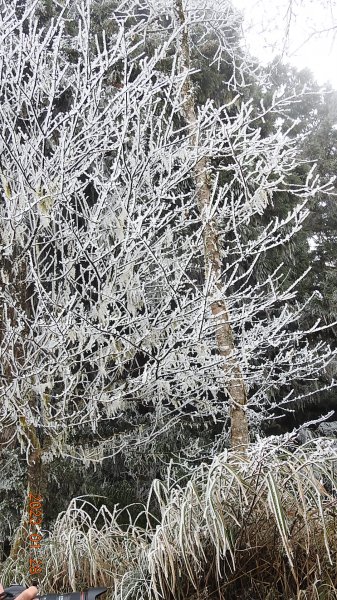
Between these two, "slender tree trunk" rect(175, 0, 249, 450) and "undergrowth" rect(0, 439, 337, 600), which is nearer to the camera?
"undergrowth" rect(0, 439, 337, 600)

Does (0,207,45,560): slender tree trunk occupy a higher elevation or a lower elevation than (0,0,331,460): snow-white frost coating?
lower

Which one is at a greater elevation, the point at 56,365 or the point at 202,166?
the point at 202,166

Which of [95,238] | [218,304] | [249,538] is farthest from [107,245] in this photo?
[249,538]

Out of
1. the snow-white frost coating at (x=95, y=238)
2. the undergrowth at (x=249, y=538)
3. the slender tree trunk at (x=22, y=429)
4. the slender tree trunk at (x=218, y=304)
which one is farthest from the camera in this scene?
the slender tree trunk at (x=218, y=304)

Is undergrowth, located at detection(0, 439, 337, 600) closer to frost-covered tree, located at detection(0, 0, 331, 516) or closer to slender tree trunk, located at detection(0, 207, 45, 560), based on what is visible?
frost-covered tree, located at detection(0, 0, 331, 516)

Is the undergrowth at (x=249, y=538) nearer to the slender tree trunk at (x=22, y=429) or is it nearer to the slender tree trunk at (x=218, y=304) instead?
the slender tree trunk at (x=218, y=304)

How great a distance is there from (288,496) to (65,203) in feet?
7.10

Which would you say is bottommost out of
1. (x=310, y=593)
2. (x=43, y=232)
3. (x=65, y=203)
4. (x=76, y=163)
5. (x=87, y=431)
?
(x=87, y=431)

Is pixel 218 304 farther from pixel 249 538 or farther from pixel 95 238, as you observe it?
pixel 249 538

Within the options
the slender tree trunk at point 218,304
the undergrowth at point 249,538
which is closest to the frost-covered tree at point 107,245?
the slender tree trunk at point 218,304

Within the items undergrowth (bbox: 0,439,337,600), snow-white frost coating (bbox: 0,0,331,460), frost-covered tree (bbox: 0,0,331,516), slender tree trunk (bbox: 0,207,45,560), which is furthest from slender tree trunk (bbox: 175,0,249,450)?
slender tree trunk (bbox: 0,207,45,560)

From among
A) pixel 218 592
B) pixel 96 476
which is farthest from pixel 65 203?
pixel 96 476

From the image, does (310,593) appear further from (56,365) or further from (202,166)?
(202,166)

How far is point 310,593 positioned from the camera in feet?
5.82
